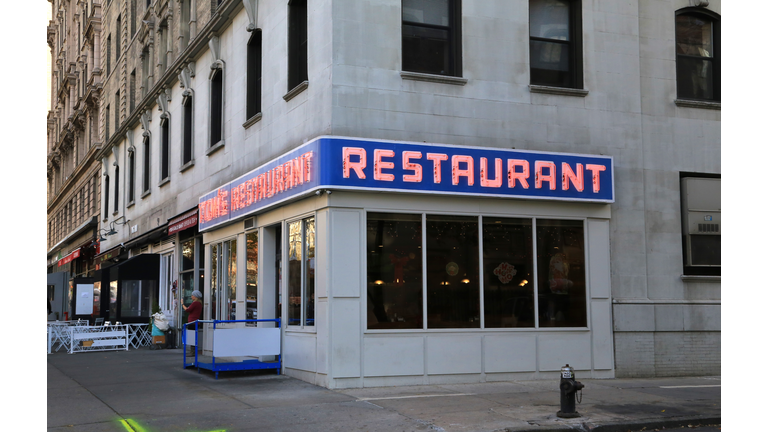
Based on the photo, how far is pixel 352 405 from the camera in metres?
11.3

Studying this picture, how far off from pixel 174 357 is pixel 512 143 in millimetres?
10788

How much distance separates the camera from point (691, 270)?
15.9 metres

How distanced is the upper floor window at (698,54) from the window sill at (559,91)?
2.69 meters

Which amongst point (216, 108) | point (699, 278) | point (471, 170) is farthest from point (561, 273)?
point (216, 108)

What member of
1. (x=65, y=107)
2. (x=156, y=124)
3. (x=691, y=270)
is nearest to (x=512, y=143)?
(x=691, y=270)

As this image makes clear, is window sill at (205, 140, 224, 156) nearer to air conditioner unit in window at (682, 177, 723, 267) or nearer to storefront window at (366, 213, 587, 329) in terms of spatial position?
storefront window at (366, 213, 587, 329)

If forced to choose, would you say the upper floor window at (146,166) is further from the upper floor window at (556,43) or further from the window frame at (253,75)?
the upper floor window at (556,43)

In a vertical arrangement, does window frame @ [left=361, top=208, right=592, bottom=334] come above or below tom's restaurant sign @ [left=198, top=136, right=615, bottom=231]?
below

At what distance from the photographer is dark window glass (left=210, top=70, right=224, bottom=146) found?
20.9 metres

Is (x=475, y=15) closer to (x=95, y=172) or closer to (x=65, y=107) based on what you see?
(x=95, y=172)

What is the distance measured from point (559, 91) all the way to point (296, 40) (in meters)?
5.43

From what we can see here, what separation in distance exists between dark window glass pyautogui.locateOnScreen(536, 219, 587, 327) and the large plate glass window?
437 centimetres

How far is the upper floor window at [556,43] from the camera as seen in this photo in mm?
15258

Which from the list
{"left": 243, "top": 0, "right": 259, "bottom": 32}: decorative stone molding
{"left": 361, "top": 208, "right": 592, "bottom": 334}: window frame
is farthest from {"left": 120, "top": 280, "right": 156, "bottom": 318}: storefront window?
{"left": 361, "top": 208, "right": 592, "bottom": 334}: window frame
